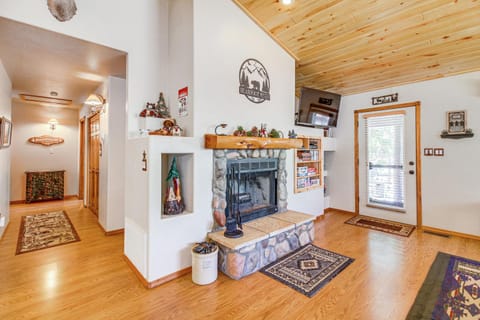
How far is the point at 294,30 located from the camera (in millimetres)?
3137

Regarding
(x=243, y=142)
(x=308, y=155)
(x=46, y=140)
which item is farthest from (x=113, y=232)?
(x=46, y=140)

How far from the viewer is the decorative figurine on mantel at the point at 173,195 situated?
2.41 m

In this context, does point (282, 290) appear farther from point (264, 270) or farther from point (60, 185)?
point (60, 185)

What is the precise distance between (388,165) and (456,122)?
3.79 feet

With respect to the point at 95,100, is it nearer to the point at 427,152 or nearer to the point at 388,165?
the point at 388,165

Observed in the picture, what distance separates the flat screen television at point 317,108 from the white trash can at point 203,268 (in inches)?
113

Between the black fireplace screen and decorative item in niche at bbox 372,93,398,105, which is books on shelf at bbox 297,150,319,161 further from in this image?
decorative item in niche at bbox 372,93,398,105

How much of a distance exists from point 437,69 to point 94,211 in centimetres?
Answer: 658

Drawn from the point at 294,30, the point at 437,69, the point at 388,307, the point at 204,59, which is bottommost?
the point at 388,307

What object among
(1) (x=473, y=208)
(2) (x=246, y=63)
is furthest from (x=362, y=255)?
(2) (x=246, y=63)

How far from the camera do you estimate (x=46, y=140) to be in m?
5.81

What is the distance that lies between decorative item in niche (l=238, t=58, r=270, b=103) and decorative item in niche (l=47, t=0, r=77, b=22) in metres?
1.80

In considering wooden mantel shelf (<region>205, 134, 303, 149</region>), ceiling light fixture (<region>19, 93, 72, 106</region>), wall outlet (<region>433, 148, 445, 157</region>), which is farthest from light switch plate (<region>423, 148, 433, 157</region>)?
ceiling light fixture (<region>19, 93, 72, 106</region>)

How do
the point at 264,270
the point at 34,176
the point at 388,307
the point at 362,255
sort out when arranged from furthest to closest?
the point at 34,176
the point at 362,255
the point at 264,270
the point at 388,307
